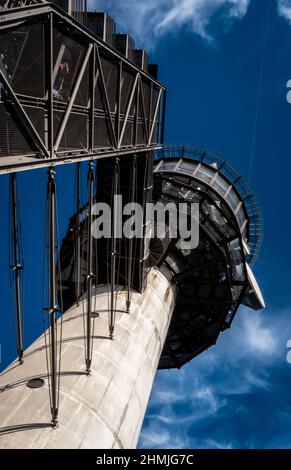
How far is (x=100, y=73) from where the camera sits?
13523mm

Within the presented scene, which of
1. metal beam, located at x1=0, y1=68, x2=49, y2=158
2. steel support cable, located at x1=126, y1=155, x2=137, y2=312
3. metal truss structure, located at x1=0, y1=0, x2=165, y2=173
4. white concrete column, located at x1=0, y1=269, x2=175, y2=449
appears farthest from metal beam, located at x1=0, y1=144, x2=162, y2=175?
white concrete column, located at x1=0, y1=269, x2=175, y2=449

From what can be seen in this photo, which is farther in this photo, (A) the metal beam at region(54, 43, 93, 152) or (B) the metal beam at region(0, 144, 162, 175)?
(A) the metal beam at region(54, 43, 93, 152)

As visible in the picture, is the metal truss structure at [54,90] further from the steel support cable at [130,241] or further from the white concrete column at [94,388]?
the white concrete column at [94,388]

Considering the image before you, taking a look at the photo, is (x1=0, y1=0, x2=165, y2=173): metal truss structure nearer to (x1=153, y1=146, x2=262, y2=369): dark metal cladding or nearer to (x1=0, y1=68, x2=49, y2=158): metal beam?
(x1=0, y1=68, x2=49, y2=158): metal beam

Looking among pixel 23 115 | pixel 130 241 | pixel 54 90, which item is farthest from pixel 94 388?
pixel 54 90

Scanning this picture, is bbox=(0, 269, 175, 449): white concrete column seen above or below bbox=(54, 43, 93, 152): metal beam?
below

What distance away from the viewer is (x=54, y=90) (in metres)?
11.5

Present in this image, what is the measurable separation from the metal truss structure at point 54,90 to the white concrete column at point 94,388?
7332 millimetres

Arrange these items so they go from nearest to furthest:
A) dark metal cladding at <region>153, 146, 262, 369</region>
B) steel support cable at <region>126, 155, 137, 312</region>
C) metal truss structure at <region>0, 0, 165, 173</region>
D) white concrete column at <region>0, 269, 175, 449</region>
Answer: metal truss structure at <region>0, 0, 165, 173</region>, white concrete column at <region>0, 269, 175, 449</region>, steel support cable at <region>126, 155, 137, 312</region>, dark metal cladding at <region>153, 146, 262, 369</region>

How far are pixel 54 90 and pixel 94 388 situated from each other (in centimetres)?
962

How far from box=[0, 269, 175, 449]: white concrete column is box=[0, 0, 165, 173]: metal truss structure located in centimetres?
733

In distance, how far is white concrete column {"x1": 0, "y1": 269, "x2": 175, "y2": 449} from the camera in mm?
11945

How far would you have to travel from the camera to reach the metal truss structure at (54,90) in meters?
9.03
